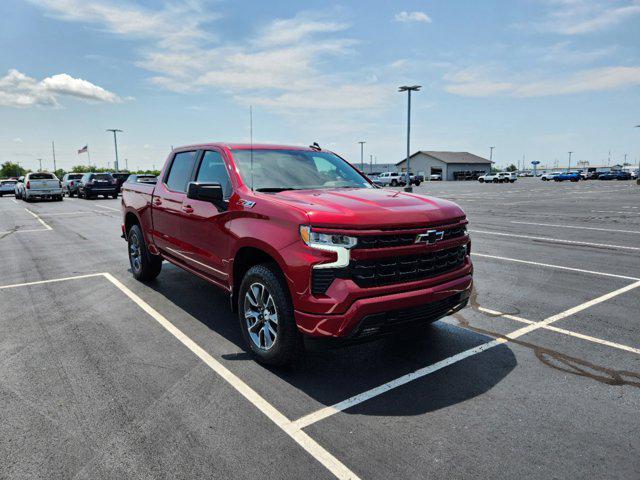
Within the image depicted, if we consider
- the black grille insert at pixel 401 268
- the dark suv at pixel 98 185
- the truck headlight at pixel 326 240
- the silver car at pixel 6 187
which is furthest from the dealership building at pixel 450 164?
the truck headlight at pixel 326 240

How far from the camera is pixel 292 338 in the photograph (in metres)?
3.47

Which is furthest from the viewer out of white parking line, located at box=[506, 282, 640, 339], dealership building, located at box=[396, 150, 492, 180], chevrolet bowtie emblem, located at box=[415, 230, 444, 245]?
dealership building, located at box=[396, 150, 492, 180]

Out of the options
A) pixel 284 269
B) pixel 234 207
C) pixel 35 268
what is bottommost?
pixel 35 268

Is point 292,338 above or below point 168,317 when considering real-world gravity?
above

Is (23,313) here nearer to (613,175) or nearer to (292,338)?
(292,338)

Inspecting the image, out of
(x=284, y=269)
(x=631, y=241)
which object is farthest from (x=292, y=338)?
(x=631, y=241)

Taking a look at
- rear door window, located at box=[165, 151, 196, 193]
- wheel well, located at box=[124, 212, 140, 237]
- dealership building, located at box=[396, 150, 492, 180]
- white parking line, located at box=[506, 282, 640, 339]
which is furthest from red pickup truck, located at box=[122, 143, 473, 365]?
dealership building, located at box=[396, 150, 492, 180]

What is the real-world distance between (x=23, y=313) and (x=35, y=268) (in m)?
3.04

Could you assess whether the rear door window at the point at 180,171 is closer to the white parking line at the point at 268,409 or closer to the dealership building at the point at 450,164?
the white parking line at the point at 268,409

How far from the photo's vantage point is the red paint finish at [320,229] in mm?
3180

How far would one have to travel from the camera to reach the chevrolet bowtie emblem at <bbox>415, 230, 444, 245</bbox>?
11.3 feet

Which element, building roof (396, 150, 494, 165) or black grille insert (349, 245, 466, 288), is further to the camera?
building roof (396, 150, 494, 165)

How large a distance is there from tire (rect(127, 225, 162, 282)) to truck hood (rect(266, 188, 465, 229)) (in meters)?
3.41

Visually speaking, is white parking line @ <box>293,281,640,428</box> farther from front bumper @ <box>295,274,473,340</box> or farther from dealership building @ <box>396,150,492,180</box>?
dealership building @ <box>396,150,492,180</box>
